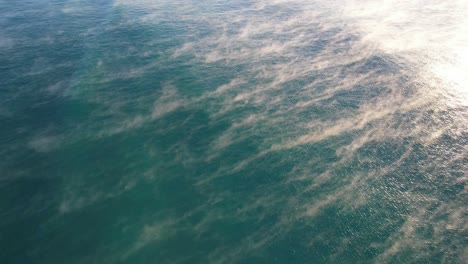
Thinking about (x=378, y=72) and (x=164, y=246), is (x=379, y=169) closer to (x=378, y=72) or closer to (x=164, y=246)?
(x=378, y=72)

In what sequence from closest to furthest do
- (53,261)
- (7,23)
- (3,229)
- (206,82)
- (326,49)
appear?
1. (53,261)
2. (3,229)
3. (206,82)
4. (326,49)
5. (7,23)

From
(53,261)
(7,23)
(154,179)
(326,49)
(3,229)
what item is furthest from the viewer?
(7,23)

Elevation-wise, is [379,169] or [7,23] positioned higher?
[7,23]

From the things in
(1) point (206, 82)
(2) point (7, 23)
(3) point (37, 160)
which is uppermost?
(2) point (7, 23)

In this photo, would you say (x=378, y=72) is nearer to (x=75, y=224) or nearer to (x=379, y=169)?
(x=379, y=169)

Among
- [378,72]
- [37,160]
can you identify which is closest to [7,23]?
[37,160]

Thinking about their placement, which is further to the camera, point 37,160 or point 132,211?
point 37,160
